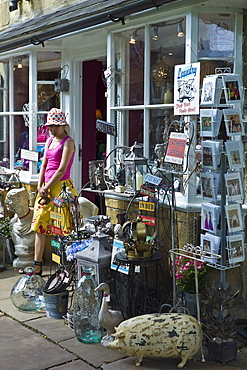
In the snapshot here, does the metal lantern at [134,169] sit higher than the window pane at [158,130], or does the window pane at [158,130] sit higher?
the window pane at [158,130]

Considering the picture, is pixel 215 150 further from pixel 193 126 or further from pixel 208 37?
pixel 208 37

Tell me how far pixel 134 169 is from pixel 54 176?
3.32 feet

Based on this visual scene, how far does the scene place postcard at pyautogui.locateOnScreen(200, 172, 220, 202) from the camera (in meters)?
4.00

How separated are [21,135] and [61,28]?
1.85 m

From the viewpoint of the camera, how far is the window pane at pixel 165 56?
15.7 ft

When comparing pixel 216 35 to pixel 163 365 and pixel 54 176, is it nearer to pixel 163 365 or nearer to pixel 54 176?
pixel 54 176

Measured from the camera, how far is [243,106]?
15.1 feet

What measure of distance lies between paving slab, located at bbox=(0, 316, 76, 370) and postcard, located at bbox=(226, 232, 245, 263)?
1420 millimetres

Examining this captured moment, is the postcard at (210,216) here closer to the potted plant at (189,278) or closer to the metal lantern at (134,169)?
the potted plant at (189,278)

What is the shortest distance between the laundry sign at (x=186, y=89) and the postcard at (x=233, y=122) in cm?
43

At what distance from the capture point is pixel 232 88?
13.3 feet

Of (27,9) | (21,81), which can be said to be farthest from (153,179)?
(27,9)

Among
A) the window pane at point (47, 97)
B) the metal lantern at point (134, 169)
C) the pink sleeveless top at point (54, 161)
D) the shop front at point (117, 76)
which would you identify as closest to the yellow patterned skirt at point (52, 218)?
the pink sleeveless top at point (54, 161)

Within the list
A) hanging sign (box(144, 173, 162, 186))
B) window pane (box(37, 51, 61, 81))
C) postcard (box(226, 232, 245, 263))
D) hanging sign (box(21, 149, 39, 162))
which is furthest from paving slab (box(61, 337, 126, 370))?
window pane (box(37, 51, 61, 81))
